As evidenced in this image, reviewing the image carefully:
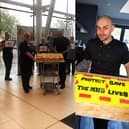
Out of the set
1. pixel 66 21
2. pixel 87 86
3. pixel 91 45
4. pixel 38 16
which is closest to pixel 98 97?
pixel 87 86

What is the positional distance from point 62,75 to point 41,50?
1.59m

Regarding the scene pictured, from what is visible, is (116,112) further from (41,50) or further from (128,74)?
(41,50)


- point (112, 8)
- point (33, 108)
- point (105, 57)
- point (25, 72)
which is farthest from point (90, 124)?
point (25, 72)

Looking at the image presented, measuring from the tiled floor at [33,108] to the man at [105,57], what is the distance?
1.17 metres

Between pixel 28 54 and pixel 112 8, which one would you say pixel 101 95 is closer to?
pixel 112 8

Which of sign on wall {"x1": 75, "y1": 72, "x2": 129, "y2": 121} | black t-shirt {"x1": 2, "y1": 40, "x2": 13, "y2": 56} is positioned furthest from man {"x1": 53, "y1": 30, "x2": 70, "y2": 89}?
sign on wall {"x1": 75, "y1": 72, "x2": 129, "y2": 121}

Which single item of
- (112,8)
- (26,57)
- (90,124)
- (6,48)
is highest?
(112,8)

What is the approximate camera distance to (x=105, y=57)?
77.7 inches

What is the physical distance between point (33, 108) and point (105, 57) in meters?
2.32

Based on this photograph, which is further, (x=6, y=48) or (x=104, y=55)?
(x=6, y=48)

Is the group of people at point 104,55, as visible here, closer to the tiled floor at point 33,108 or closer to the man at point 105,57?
the man at point 105,57

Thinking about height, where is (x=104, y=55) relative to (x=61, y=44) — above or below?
below

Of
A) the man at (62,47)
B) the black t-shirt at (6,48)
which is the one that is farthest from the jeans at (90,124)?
the black t-shirt at (6,48)

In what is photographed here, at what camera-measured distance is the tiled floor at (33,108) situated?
3189mm
